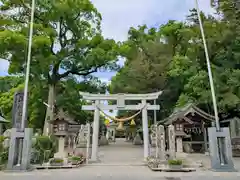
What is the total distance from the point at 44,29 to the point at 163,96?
532 inches

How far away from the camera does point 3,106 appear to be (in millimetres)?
24328

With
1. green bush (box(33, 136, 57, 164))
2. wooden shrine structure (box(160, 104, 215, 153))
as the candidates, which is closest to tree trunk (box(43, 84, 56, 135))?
green bush (box(33, 136, 57, 164))

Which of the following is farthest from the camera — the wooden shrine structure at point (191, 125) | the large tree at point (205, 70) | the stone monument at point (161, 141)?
the wooden shrine structure at point (191, 125)

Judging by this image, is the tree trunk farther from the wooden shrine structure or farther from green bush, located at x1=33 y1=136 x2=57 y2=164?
the wooden shrine structure

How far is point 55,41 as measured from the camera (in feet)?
67.3

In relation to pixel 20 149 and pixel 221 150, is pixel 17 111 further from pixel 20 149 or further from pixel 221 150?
pixel 221 150

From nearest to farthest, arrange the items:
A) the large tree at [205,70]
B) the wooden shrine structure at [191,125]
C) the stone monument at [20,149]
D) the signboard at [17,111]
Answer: the stone monument at [20,149]
the signboard at [17,111]
the large tree at [205,70]
the wooden shrine structure at [191,125]

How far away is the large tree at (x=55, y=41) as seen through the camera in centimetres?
1734

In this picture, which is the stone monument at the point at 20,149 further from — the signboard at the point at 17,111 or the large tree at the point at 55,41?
the large tree at the point at 55,41

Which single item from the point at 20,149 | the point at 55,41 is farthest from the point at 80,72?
the point at 20,149

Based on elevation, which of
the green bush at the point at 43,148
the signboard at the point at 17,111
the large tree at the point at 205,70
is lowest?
the green bush at the point at 43,148

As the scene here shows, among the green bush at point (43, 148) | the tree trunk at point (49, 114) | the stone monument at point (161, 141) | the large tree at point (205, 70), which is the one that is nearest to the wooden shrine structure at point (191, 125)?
the large tree at point (205, 70)

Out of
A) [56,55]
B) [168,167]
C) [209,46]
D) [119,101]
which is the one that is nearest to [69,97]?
[56,55]

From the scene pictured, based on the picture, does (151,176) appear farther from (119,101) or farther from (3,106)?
(3,106)
